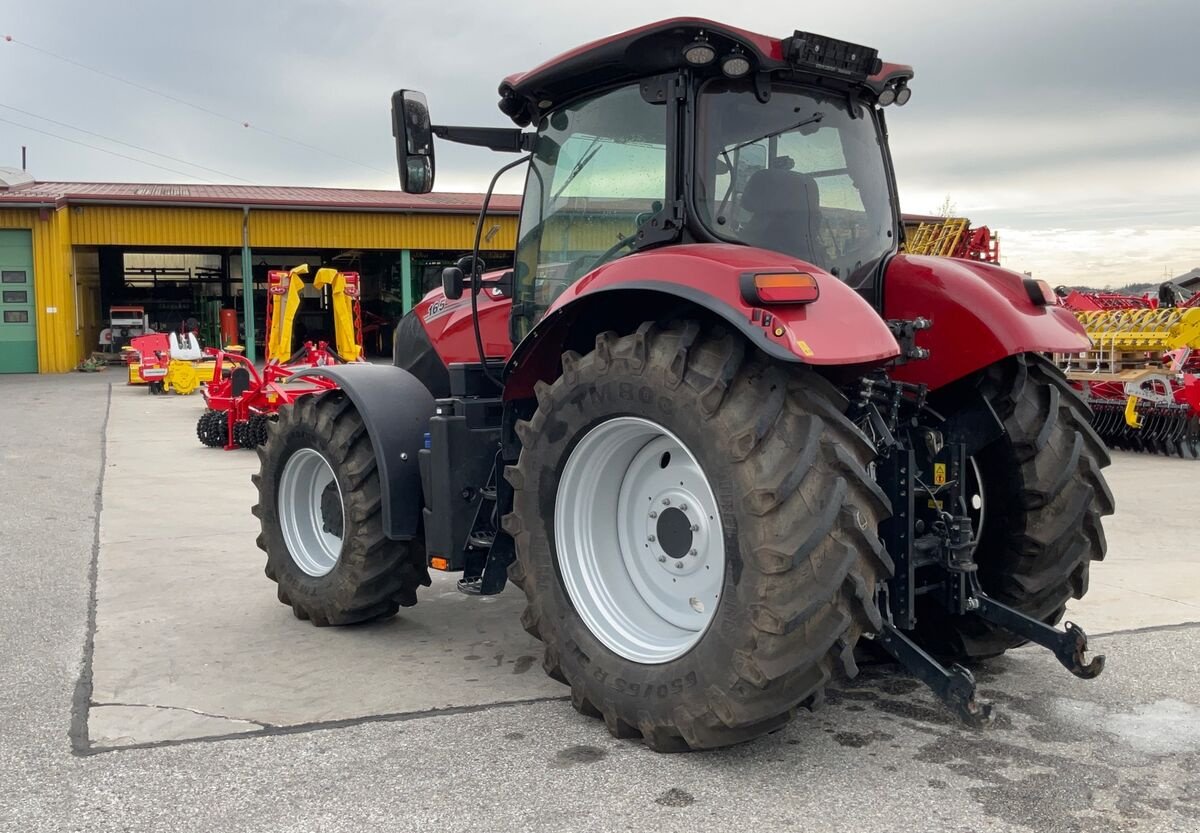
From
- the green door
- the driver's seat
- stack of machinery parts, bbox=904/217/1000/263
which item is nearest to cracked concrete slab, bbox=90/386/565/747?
the driver's seat

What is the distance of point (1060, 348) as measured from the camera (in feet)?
12.5

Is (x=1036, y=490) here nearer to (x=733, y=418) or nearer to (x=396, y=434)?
(x=733, y=418)

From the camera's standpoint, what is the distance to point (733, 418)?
322 centimetres

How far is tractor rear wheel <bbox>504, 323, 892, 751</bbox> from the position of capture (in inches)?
123

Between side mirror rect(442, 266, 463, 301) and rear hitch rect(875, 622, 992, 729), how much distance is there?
91.5 inches

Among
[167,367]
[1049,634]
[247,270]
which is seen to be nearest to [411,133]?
[1049,634]

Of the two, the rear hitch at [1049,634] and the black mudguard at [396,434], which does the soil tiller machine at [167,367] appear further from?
the rear hitch at [1049,634]

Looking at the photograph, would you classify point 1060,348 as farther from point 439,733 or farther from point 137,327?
point 137,327

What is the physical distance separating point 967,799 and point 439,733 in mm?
1736

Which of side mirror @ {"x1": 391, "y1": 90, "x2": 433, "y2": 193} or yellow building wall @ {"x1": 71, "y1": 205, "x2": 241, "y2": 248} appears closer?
side mirror @ {"x1": 391, "y1": 90, "x2": 433, "y2": 193}

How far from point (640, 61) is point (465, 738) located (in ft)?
7.91

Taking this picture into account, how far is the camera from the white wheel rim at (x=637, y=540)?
369cm

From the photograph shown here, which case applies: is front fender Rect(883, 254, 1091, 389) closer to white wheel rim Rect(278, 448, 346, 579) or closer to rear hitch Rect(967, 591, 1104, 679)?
rear hitch Rect(967, 591, 1104, 679)

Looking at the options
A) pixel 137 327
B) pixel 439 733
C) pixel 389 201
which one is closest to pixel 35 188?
pixel 137 327
